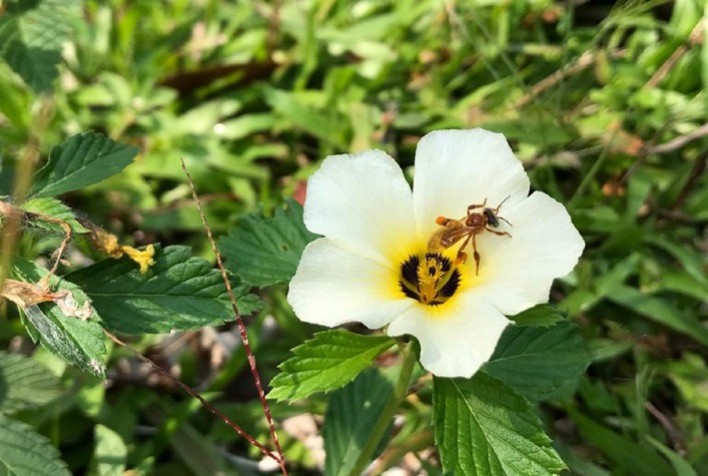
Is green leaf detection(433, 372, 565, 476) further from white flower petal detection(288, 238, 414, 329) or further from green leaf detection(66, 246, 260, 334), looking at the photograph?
green leaf detection(66, 246, 260, 334)

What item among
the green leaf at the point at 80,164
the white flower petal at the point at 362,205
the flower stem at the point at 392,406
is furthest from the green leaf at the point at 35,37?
the flower stem at the point at 392,406

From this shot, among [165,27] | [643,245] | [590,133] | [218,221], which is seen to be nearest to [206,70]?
[165,27]

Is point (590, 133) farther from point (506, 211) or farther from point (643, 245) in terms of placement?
point (506, 211)

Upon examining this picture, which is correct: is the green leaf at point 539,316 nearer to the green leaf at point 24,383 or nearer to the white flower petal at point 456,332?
the white flower petal at point 456,332

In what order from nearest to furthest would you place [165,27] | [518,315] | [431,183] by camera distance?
[518,315] < [431,183] < [165,27]

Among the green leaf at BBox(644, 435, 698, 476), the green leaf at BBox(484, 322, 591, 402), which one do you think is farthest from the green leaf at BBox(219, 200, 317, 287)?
the green leaf at BBox(644, 435, 698, 476)
